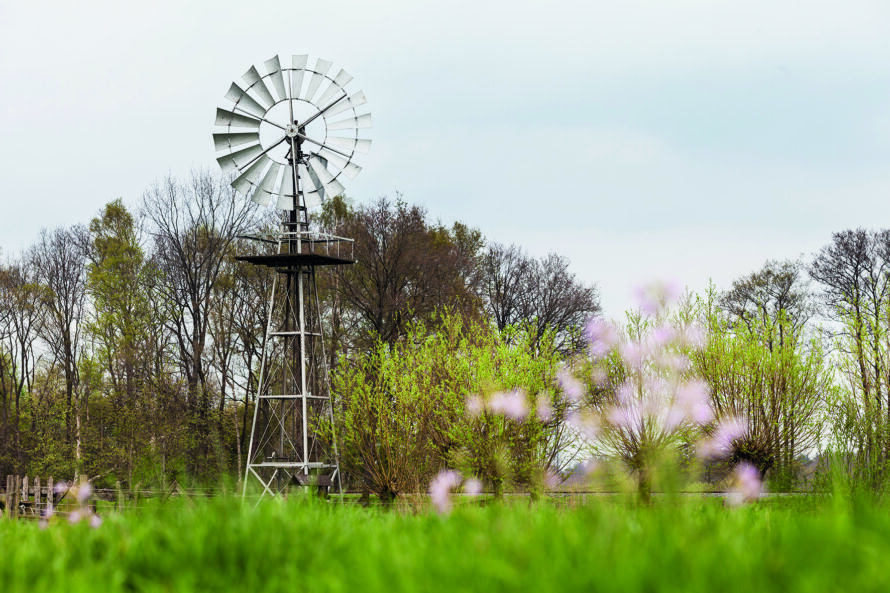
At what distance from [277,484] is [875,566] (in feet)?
87.8

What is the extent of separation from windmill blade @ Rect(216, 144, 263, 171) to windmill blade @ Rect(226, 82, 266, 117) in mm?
1095

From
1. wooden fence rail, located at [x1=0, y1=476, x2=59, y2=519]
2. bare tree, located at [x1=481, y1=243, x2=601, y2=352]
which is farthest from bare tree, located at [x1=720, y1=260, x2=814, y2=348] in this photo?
wooden fence rail, located at [x1=0, y1=476, x2=59, y2=519]

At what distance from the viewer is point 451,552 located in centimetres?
402

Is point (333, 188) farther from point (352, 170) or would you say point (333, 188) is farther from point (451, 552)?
point (451, 552)

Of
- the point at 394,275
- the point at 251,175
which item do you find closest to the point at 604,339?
the point at 251,175

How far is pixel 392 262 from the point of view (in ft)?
123

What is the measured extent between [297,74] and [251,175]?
351cm

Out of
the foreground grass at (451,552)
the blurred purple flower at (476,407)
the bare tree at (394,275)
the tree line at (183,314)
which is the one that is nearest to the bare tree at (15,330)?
the tree line at (183,314)

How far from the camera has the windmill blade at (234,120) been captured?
30141 mm

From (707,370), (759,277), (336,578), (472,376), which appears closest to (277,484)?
(472,376)

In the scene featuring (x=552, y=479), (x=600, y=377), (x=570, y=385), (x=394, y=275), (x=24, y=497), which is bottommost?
(x=24, y=497)

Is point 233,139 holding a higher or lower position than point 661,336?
higher

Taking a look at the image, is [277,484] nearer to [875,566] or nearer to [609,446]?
[609,446]

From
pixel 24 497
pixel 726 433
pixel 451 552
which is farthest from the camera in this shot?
pixel 24 497
